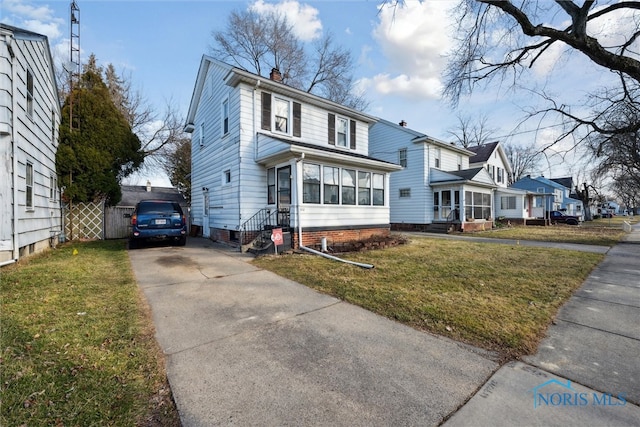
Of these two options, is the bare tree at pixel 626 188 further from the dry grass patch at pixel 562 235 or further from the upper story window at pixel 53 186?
the upper story window at pixel 53 186

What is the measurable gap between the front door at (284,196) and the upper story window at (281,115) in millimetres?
2087

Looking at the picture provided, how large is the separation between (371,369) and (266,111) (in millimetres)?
10120

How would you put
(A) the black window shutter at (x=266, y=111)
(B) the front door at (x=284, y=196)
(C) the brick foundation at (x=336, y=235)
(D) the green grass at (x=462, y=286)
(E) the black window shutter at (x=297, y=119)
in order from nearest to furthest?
(D) the green grass at (x=462, y=286), (C) the brick foundation at (x=336, y=235), (B) the front door at (x=284, y=196), (A) the black window shutter at (x=266, y=111), (E) the black window shutter at (x=297, y=119)

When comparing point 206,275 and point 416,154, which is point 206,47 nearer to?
point 416,154

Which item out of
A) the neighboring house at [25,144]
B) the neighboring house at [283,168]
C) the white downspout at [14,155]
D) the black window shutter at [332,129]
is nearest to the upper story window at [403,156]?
the neighboring house at [283,168]

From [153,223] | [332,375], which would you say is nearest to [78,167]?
[153,223]

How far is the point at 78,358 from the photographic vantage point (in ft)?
8.81

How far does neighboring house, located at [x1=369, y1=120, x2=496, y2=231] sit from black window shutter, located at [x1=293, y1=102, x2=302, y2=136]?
10.1 meters

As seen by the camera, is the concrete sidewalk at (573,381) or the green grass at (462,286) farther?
the green grass at (462,286)

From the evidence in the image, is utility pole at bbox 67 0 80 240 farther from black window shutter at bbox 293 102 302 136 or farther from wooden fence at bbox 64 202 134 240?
black window shutter at bbox 293 102 302 136

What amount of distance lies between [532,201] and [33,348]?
3611cm

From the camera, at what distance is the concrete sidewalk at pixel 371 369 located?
2.06 meters

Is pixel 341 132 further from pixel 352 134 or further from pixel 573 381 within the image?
pixel 573 381

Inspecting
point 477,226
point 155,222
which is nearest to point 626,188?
point 477,226
